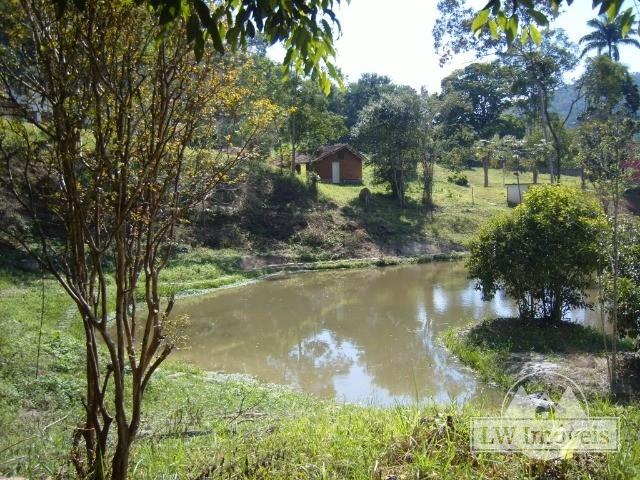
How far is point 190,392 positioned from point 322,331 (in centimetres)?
587

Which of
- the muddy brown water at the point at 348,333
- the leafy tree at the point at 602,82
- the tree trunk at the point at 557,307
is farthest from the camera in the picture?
the leafy tree at the point at 602,82

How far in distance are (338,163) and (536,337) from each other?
27.0 metres

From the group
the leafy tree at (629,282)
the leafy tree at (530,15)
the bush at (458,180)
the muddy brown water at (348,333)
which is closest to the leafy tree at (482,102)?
the bush at (458,180)

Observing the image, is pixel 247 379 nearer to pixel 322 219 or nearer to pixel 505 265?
pixel 505 265

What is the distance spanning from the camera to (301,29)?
2.69 metres

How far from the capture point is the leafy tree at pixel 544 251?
10.9 m

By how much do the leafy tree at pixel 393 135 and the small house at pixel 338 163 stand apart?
4.10m

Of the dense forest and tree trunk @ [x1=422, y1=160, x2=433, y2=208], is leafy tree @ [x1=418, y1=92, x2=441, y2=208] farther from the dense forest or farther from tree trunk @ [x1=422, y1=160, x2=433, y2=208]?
the dense forest

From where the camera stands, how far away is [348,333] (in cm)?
1310

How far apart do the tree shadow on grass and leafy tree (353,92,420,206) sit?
19.1 meters

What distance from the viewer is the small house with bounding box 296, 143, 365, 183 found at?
36.1 m

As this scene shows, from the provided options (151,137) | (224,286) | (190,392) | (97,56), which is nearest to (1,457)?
(151,137)

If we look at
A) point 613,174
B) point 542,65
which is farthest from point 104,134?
point 542,65

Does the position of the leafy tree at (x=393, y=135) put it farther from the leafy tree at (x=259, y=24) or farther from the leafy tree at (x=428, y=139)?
the leafy tree at (x=259, y=24)
